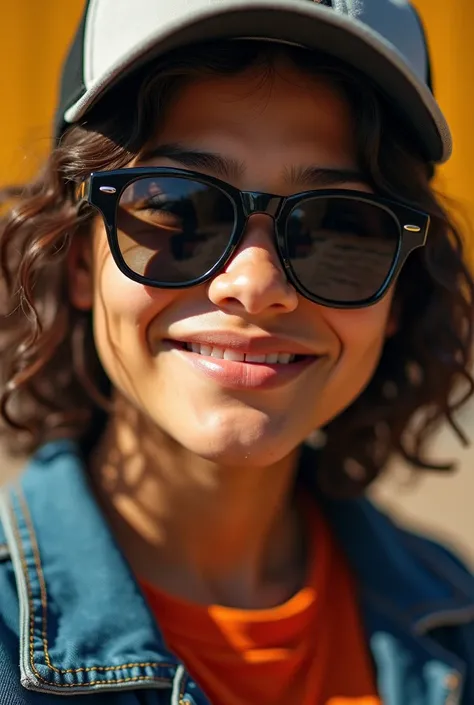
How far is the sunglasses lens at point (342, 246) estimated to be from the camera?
152 centimetres

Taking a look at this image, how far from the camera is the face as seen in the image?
150 centimetres

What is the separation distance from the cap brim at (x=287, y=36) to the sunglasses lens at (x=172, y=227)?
0.65ft

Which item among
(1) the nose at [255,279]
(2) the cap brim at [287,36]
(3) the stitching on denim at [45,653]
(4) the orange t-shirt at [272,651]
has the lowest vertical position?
(4) the orange t-shirt at [272,651]

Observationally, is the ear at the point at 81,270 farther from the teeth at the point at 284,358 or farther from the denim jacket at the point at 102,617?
the teeth at the point at 284,358

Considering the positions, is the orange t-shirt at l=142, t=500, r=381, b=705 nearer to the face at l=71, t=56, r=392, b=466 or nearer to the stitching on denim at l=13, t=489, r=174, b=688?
the stitching on denim at l=13, t=489, r=174, b=688

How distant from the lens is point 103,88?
4.89 feet

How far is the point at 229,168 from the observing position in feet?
4.93

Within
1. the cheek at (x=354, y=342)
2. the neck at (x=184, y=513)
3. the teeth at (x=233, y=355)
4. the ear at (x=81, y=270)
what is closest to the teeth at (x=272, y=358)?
the teeth at (x=233, y=355)

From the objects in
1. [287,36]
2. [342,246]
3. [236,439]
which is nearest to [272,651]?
[236,439]

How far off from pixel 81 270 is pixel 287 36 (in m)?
0.62

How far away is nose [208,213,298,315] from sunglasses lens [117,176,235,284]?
33 mm

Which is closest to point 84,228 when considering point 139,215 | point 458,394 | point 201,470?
point 139,215

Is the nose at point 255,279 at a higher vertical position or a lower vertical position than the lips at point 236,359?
higher

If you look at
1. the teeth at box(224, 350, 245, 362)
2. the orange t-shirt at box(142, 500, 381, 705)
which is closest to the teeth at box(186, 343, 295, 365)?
the teeth at box(224, 350, 245, 362)
